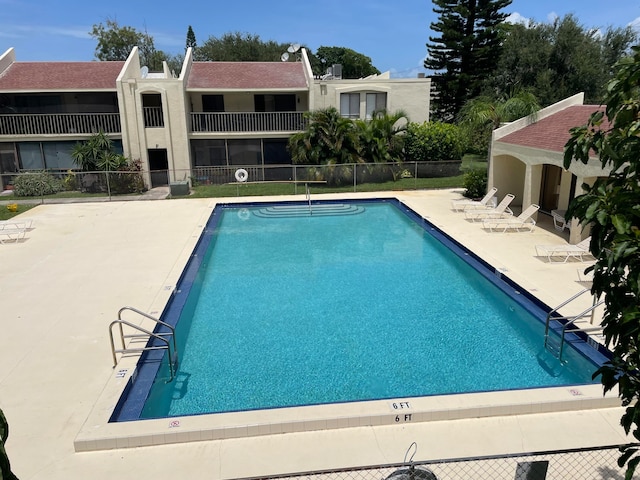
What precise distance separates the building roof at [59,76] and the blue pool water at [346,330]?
15158 mm

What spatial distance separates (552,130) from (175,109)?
692 inches

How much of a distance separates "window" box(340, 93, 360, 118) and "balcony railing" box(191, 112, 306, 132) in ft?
7.67

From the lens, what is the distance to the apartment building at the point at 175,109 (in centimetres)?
2491

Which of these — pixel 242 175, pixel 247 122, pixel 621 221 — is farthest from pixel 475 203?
pixel 621 221

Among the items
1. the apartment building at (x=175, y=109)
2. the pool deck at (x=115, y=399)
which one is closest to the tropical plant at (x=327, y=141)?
the apartment building at (x=175, y=109)

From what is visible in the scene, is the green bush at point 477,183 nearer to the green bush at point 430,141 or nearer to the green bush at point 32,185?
the green bush at point 430,141

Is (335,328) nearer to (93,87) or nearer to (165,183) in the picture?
(165,183)

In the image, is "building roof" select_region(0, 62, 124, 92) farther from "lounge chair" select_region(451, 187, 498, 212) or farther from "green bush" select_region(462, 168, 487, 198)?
"green bush" select_region(462, 168, 487, 198)

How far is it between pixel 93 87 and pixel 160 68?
35539 mm

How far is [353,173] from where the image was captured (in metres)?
24.2

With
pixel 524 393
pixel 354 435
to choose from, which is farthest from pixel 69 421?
pixel 524 393

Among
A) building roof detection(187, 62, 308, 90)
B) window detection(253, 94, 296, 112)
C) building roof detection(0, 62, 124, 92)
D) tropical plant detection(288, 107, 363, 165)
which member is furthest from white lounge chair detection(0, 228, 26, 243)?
window detection(253, 94, 296, 112)

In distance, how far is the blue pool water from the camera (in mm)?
7805

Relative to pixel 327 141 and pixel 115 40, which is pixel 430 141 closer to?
pixel 327 141
